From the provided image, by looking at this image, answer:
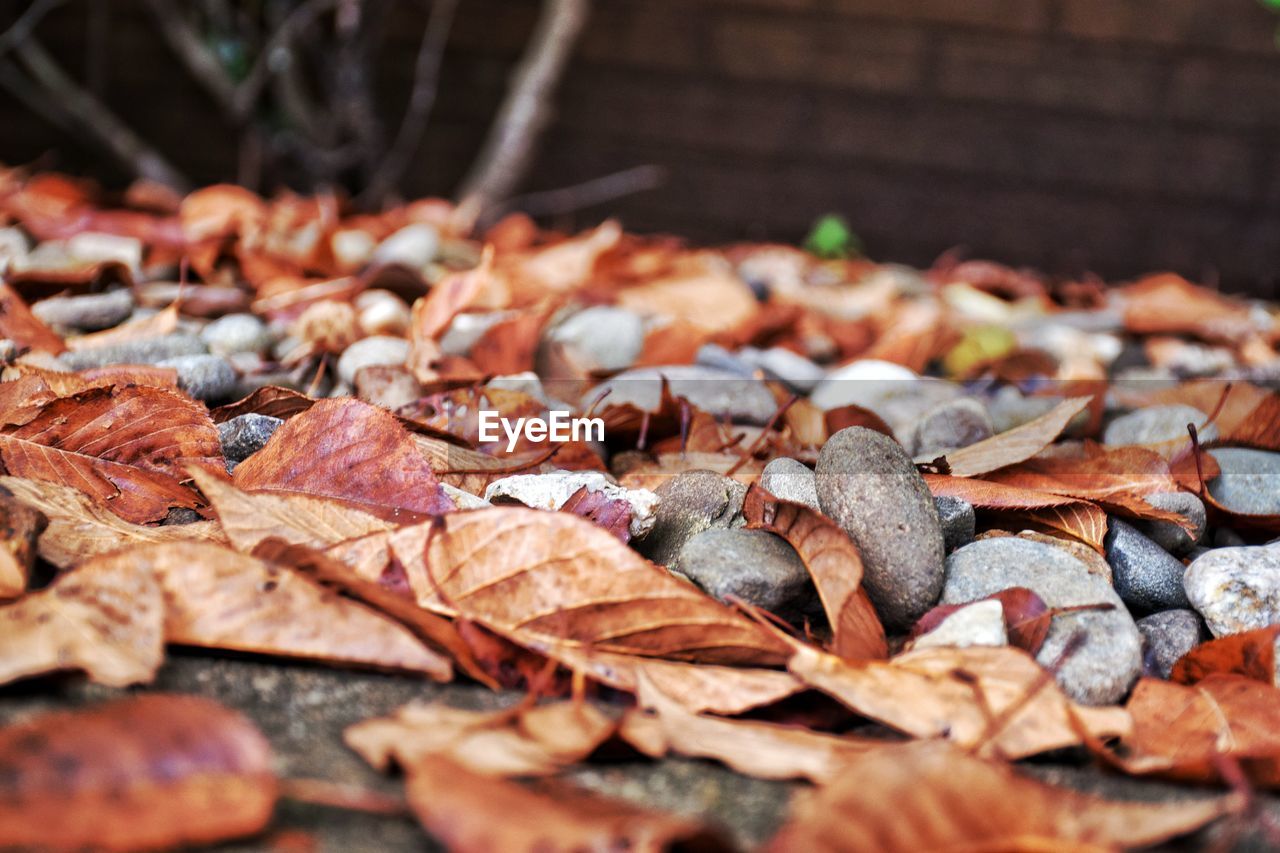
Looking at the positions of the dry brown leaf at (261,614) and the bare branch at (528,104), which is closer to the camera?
the dry brown leaf at (261,614)

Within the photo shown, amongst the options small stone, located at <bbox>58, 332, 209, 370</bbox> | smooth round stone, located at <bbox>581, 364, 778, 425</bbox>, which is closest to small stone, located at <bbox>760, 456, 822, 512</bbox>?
smooth round stone, located at <bbox>581, 364, 778, 425</bbox>

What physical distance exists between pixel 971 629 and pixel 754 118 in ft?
8.88

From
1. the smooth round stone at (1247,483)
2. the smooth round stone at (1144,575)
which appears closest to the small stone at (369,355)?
the smooth round stone at (1144,575)

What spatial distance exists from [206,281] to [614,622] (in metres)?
1.55

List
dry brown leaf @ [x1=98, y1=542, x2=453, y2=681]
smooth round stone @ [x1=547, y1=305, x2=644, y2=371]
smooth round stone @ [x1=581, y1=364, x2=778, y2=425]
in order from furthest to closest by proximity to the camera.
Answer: smooth round stone @ [x1=547, y1=305, x2=644, y2=371]
smooth round stone @ [x1=581, y1=364, x2=778, y2=425]
dry brown leaf @ [x1=98, y1=542, x2=453, y2=681]

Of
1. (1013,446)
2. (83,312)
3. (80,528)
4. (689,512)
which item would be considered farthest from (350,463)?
(83,312)

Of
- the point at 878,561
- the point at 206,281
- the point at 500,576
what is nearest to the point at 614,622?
the point at 500,576

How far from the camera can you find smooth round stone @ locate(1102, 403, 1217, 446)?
1312mm

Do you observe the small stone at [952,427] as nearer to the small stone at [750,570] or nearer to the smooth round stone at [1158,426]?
the smooth round stone at [1158,426]

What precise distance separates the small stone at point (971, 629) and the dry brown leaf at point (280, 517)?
44 centimetres

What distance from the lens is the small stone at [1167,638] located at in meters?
0.91

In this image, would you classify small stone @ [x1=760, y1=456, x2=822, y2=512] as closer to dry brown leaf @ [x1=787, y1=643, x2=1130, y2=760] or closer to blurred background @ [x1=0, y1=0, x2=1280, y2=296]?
dry brown leaf @ [x1=787, y1=643, x2=1130, y2=760]

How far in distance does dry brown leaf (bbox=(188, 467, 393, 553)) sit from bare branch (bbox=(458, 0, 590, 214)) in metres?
2.26

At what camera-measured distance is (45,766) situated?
0.51m
